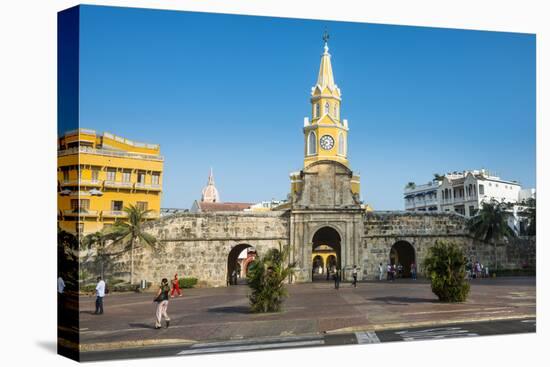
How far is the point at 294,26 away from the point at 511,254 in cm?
1032

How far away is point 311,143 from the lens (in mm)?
20156

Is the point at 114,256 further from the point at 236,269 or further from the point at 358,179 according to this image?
the point at 358,179

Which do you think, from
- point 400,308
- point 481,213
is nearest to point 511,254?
point 481,213

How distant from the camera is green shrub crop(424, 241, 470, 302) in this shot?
815 inches

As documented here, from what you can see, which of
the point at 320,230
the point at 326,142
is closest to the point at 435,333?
the point at 320,230

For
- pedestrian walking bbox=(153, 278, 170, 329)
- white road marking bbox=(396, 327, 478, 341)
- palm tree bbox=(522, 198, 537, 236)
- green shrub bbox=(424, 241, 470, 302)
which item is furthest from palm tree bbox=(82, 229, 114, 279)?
palm tree bbox=(522, 198, 537, 236)

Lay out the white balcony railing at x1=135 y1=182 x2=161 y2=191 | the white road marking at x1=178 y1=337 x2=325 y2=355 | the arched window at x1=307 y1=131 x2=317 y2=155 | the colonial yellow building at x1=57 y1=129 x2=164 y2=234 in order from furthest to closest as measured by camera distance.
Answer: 1. the arched window at x1=307 y1=131 x2=317 y2=155
2. the white balcony railing at x1=135 y1=182 x2=161 y2=191
3. the colonial yellow building at x1=57 y1=129 x2=164 y2=234
4. the white road marking at x1=178 y1=337 x2=325 y2=355

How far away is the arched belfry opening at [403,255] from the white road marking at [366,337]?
17.9 feet

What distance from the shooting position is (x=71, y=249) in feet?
55.9

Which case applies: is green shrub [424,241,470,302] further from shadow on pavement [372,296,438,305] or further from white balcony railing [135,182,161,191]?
white balcony railing [135,182,161,191]

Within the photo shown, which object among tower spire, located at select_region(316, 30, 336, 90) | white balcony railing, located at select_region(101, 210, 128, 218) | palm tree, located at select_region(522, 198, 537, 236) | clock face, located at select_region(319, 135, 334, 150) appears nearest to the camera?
white balcony railing, located at select_region(101, 210, 128, 218)

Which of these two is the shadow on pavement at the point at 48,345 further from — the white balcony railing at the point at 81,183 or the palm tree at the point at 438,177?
the palm tree at the point at 438,177

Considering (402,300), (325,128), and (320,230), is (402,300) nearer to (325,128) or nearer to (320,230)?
(320,230)

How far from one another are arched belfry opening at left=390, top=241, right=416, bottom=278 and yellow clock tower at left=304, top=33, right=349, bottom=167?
4321 millimetres
